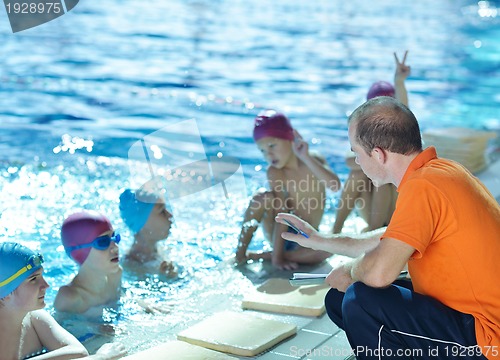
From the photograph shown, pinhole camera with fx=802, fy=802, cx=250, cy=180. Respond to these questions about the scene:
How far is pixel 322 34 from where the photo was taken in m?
14.9

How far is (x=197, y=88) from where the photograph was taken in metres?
10.9

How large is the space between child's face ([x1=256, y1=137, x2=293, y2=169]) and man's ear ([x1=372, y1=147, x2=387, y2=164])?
2.23 meters

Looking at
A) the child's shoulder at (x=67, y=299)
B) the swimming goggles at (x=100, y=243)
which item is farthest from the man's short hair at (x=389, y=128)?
the child's shoulder at (x=67, y=299)

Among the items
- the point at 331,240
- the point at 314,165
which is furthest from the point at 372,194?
the point at 331,240

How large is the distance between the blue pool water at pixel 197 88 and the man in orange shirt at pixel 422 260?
1.50 metres

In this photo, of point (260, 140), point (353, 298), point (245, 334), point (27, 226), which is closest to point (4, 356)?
point (245, 334)

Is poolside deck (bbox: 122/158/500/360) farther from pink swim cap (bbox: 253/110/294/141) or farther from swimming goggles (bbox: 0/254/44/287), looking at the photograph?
pink swim cap (bbox: 253/110/294/141)

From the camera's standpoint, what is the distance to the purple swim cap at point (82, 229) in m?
4.27

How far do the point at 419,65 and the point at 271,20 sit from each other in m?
4.02

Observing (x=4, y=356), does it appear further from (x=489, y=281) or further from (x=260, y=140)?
(x=260, y=140)

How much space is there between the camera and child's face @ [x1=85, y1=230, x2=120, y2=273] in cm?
432

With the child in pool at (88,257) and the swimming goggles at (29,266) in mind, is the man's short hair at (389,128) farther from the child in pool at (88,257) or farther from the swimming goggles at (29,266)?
the child in pool at (88,257)

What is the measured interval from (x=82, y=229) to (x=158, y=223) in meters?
0.99

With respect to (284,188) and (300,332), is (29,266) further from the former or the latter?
(284,188)
